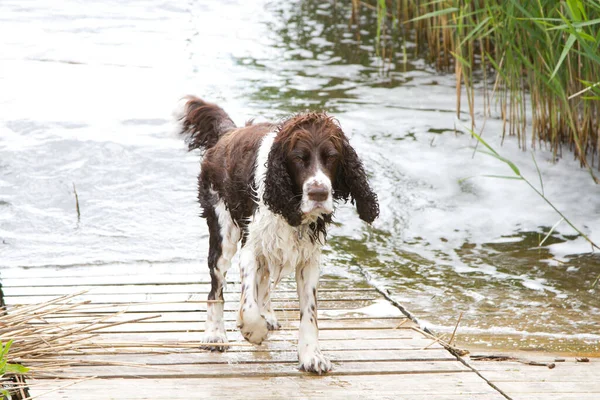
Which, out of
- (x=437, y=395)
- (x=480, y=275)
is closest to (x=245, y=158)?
(x=437, y=395)

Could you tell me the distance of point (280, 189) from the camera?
3.64 metres

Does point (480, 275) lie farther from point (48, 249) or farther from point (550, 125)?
point (48, 249)

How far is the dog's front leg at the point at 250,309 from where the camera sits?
374 cm

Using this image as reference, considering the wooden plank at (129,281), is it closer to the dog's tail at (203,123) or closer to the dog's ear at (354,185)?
the dog's tail at (203,123)

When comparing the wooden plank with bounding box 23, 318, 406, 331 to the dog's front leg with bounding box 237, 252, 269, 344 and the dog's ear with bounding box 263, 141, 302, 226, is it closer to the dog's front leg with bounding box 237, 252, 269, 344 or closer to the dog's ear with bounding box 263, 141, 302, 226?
the dog's front leg with bounding box 237, 252, 269, 344

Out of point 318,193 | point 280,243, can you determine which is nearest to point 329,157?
point 318,193

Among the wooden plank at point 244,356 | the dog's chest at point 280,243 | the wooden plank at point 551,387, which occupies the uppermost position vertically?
the dog's chest at point 280,243

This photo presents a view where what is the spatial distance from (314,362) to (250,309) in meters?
0.37

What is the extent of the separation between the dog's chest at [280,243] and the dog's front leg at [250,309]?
0.23 ft

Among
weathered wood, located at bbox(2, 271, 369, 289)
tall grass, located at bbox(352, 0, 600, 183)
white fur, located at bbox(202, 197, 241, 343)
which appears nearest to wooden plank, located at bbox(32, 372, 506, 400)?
white fur, located at bbox(202, 197, 241, 343)

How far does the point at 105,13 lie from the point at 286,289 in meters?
9.68

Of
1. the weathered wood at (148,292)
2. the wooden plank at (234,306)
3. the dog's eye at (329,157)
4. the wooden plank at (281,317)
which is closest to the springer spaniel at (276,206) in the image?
the dog's eye at (329,157)

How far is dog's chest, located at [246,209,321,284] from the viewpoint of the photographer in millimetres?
3840

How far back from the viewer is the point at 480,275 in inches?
249
